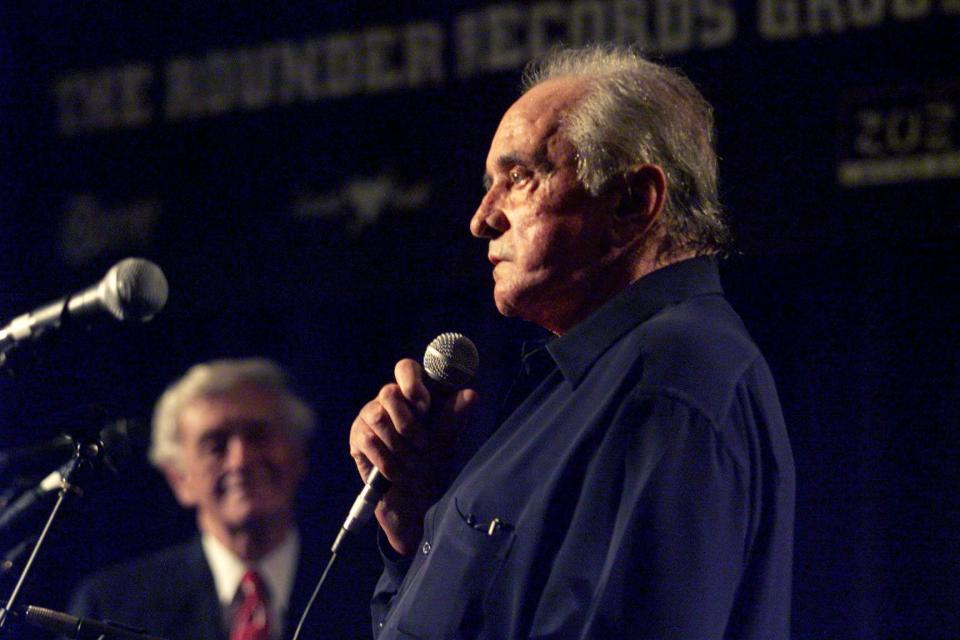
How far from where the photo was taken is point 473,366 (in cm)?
163

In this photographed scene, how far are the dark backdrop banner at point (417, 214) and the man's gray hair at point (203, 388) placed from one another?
55 mm

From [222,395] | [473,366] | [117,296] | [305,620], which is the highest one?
[117,296]

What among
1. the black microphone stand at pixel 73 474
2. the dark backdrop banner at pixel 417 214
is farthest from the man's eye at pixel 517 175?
the dark backdrop banner at pixel 417 214

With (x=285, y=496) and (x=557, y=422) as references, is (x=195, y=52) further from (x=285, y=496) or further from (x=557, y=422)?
(x=557, y=422)

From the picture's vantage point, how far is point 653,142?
1576mm

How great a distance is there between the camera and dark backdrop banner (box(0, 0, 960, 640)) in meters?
2.48

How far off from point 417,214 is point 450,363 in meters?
1.45

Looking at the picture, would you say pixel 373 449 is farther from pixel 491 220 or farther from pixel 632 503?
pixel 632 503

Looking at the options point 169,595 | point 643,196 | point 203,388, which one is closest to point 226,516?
point 169,595

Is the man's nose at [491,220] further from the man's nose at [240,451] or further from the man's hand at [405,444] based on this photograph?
the man's nose at [240,451]

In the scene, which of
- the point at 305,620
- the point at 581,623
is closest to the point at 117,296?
the point at 305,620

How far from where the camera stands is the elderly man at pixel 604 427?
1.14m

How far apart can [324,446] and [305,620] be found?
1677mm

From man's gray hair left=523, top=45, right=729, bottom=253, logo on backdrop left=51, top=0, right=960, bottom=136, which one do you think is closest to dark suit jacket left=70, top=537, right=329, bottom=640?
logo on backdrop left=51, top=0, right=960, bottom=136
